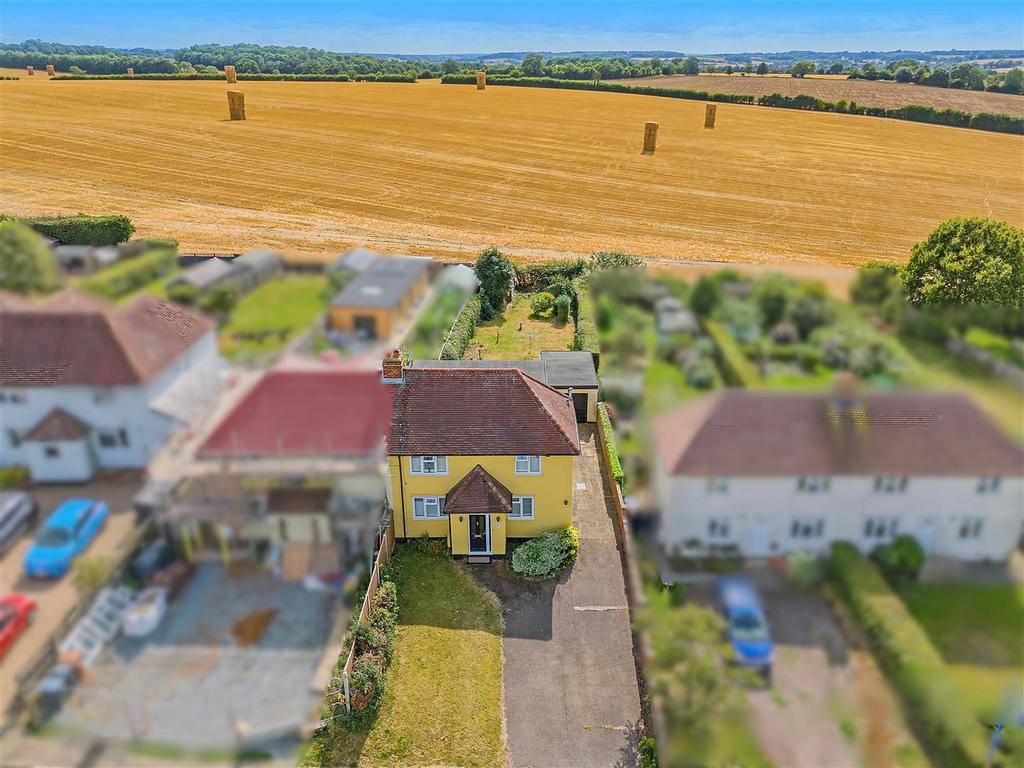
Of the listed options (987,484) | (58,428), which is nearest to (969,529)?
(987,484)

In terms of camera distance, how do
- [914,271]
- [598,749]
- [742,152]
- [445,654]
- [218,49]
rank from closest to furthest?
[598,749]
[445,654]
[914,271]
[742,152]
[218,49]

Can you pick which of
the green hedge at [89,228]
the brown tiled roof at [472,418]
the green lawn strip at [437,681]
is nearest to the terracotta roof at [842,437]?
the green lawn strip at [437,681]

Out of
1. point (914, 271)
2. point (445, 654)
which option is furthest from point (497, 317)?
point (445, 654)

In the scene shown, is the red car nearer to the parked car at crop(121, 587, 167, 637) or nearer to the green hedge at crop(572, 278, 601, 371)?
the parked car at crop(121, 587, 167, 637)

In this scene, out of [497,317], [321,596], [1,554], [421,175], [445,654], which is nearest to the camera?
[1,554]

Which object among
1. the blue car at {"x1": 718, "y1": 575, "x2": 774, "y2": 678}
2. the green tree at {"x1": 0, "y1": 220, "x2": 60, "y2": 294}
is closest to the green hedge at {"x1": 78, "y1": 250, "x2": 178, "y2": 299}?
the green tree at {"x1": 0, "y1": 220, "x2": 60, "y2": 294}

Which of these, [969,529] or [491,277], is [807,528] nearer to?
[969,529]

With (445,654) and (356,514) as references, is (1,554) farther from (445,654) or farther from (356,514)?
(445,654)
